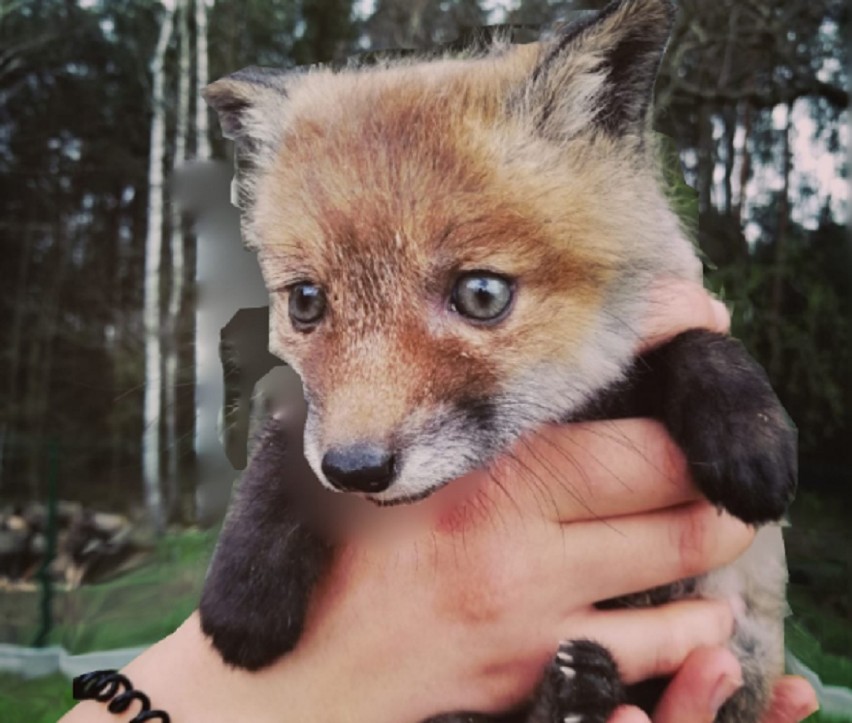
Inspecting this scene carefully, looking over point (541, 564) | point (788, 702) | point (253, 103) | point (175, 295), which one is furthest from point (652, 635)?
point (175, 295)

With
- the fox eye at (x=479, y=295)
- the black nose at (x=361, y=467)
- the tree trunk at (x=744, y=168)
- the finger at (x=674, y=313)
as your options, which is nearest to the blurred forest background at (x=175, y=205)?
the tree trunk at (x=744, y=168)

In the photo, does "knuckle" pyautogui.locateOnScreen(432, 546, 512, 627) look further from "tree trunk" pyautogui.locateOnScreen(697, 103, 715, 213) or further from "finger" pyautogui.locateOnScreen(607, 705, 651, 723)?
"tree trunk" pyautogui.locateOnScreen(697, 103, 715, 213)

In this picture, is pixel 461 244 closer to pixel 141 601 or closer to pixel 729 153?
pixel 729 153

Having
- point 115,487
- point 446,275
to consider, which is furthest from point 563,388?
point 115,487

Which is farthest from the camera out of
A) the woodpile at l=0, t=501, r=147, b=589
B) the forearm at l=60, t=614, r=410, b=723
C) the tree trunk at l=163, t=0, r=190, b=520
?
the woodpile at l=0, t=501, r=147, b=589

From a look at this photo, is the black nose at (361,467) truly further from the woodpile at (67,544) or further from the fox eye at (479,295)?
the woodpile at (67,544)

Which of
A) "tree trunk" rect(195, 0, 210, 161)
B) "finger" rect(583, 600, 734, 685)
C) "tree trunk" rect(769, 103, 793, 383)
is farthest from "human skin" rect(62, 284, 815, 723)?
"tree trunk" rect(195, 0, 210, 161)
